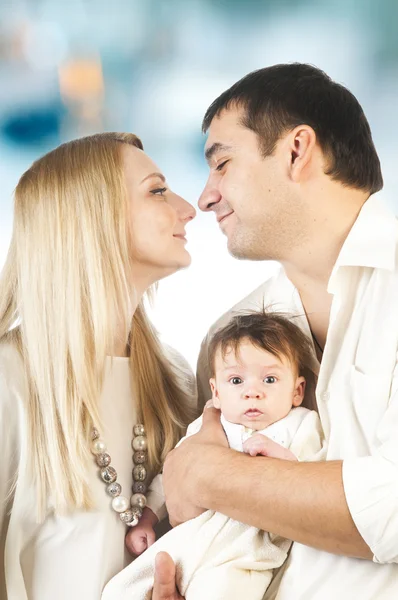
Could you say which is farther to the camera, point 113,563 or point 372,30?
point 372,30

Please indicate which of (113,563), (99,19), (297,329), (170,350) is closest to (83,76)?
(99,19)

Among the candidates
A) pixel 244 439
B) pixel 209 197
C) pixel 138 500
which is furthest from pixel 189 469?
pixel 209 197

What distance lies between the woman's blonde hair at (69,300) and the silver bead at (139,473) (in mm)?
33

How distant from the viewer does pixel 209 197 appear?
81.0 inches

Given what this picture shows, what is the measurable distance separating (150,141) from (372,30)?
32.8 inches

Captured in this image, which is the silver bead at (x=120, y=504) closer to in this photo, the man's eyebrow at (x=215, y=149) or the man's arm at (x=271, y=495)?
the man's arm at (x=271, y=495)

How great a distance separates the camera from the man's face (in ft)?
6.42

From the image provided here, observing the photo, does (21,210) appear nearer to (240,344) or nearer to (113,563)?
(240,344)

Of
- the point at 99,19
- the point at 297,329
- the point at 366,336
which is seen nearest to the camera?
the point at 366,336

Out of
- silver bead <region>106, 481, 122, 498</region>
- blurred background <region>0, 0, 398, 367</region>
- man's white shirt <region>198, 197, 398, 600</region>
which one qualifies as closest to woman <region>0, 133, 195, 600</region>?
silver bead <region>106, 481, 122, 498</region>

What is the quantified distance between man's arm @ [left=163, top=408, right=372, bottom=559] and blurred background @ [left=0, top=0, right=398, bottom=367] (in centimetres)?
123

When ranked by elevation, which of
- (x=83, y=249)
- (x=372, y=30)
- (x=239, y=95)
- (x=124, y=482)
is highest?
(x=372, y=30)

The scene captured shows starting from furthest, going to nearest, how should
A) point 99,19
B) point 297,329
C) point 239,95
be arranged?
point 99,19 → point 239,95 → point 297,329

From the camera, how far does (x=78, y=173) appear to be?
6.33 feet
